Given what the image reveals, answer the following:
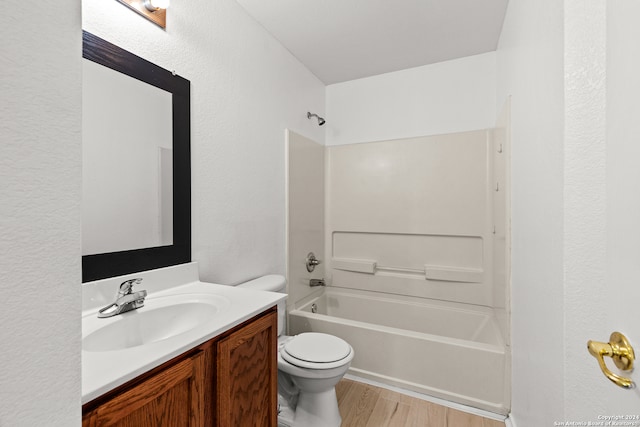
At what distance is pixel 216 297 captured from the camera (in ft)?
4.13

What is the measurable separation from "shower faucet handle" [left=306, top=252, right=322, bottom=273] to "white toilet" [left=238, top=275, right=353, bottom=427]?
88 cm

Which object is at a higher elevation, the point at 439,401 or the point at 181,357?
the point at 181,357

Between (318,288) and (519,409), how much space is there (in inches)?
65.0

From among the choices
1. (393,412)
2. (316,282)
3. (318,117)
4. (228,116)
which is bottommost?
(393,412)

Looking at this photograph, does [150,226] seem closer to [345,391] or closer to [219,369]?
[219,369]

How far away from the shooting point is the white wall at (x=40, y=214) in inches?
16.3

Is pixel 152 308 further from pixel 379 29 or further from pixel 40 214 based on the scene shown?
pixel 379 29

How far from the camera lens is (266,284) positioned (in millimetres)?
1818

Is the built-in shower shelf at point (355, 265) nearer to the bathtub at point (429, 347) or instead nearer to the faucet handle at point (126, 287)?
the bathtub at point (429, 347)

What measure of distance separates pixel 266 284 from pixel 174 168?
846 millimetres

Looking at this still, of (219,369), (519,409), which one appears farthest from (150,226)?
(519,409)

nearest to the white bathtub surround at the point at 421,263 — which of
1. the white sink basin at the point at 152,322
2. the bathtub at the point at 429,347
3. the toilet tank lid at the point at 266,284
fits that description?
the bathtub at the point at 429,347

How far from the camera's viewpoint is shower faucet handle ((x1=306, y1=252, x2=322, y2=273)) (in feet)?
8.59

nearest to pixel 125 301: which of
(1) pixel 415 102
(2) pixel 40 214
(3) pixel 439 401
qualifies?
(2) pixel 40 214
